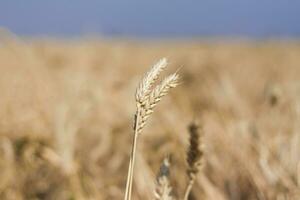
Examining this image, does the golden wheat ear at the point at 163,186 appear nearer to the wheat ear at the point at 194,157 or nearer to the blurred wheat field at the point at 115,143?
the wheat ear at the point at 194,157

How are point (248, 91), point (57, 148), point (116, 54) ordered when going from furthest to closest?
point (116, 54) → point (248, 91) → point (57, 148)

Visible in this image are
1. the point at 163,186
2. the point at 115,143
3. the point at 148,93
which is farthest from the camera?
the point at 115,143

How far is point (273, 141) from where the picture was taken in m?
2.06

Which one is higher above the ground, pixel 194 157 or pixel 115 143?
pixel 115 143

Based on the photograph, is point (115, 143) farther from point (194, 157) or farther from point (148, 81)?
point (148, 81)

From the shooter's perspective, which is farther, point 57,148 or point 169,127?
point 169,127

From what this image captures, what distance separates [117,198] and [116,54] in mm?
5901

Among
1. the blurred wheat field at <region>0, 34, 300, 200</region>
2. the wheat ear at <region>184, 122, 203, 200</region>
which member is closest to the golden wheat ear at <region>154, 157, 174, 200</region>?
the wheat ear at <region>184, 122, 203, 200</region>

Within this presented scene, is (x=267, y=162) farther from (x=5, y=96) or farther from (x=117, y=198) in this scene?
(x=5, y=96)

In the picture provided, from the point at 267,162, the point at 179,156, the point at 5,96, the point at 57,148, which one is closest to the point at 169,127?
the point at 179,156

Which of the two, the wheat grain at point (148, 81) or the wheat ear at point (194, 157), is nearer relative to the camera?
the wheat grain at point (148, 81)

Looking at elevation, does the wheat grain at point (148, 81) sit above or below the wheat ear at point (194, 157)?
above

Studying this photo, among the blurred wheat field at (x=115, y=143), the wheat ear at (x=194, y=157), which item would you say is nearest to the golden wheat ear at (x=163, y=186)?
the wheat ear at (x=194, y=157)

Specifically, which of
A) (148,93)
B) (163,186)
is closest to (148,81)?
(148,93)
